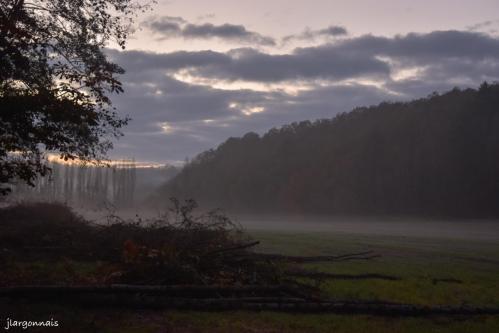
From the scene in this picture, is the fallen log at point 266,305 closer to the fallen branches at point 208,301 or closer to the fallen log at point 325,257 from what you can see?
the fallen branches at point 208,301

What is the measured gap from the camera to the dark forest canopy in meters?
76.4

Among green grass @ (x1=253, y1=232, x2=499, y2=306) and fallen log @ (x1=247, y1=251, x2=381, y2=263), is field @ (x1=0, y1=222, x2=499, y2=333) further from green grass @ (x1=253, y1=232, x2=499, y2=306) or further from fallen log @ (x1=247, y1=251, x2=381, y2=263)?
fallen log @ (x1=247, y1=251, x2=381, y2=263)

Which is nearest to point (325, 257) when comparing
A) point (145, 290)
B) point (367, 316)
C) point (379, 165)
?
point (367, 316)

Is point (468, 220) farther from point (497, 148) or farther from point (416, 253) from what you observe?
point (416, 253)

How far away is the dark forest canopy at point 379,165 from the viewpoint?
3007 inches

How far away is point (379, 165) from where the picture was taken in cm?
8838

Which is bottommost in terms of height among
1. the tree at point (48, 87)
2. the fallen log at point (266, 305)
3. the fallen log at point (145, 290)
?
the fallen log at point (266, 305)

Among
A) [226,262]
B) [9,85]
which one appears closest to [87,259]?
[226,262]

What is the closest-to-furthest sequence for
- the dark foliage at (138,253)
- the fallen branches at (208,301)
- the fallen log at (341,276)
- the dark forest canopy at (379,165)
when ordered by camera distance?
the fallen branches at (208,301), the dark foliage at (138,253), the fallen log at (341,276), the dark forest canopy at (379,165)

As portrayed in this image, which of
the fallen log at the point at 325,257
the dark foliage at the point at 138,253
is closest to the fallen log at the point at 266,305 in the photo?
the dark foliage at the point at 138,253

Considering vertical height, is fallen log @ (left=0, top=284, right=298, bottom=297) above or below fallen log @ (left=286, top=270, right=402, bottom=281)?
above

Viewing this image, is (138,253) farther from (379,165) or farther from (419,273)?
(379,165)

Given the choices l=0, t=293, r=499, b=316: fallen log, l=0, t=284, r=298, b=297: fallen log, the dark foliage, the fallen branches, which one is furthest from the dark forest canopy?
l=0, t=284, r=298, b=297: fallen log

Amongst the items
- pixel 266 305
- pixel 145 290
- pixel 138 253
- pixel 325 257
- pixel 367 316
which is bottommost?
pixel 325 257
